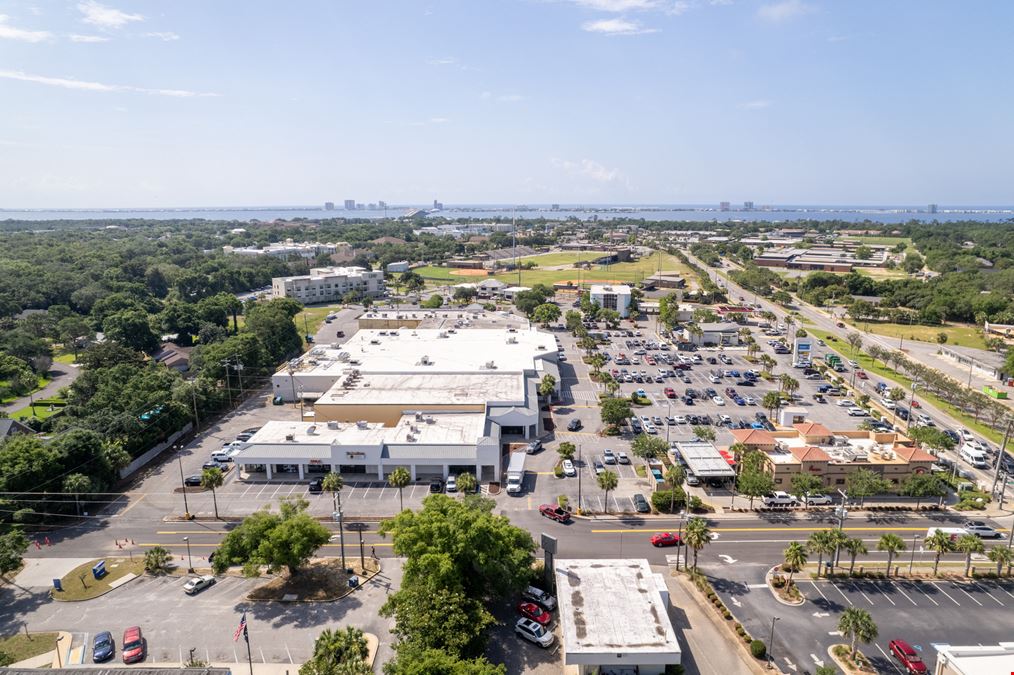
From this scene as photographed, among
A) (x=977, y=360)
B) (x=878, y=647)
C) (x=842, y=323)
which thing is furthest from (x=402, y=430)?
(x=842, y=323)

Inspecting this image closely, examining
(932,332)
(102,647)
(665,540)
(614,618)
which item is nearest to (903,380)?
(932,332)

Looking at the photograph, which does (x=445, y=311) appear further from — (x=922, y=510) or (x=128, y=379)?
(x=922, y=510)

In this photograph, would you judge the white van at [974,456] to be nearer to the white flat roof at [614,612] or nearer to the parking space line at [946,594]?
the parking space line at [946,594]

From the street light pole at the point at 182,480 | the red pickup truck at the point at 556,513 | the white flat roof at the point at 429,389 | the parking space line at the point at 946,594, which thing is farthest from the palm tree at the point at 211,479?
the parking space line at the point at 946,594

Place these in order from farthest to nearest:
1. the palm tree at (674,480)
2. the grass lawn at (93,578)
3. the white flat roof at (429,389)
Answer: the white flat roof at (429,389) < the palm tree at (674,480) < the grass lawn at (93,578)

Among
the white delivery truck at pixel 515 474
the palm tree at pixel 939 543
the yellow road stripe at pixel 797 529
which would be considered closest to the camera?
the palm tree at pixel 939 543

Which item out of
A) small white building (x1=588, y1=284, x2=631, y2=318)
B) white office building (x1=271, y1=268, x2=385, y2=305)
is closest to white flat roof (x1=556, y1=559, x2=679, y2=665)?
small white building (x1=588, y1=284, x2=631, y2=318)

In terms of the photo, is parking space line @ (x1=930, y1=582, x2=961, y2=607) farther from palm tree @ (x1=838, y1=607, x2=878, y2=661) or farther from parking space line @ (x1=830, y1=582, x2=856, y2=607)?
palm tree @ (x1=838, y1=607, x2=878, y2=661)
